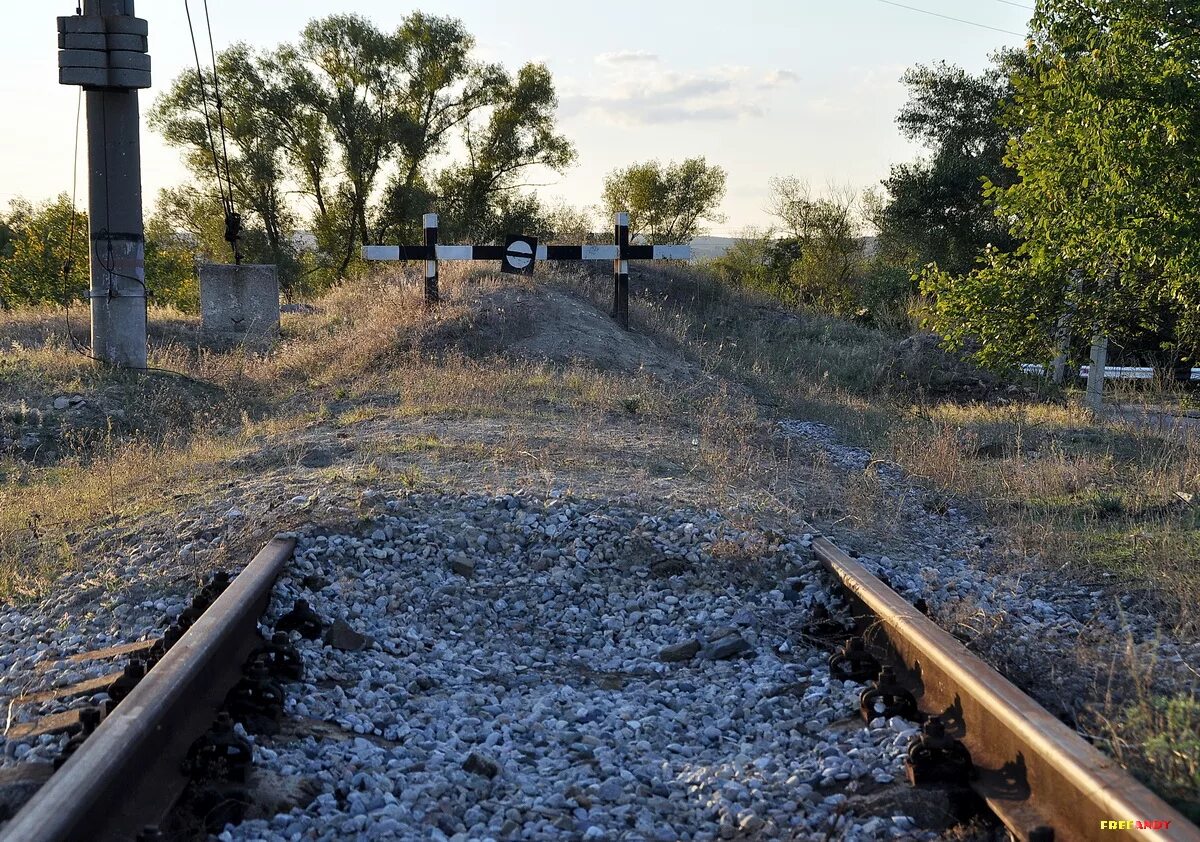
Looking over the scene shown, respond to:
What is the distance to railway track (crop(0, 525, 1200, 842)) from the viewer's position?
3.03 m

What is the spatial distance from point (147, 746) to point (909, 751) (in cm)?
259

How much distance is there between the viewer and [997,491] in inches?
343

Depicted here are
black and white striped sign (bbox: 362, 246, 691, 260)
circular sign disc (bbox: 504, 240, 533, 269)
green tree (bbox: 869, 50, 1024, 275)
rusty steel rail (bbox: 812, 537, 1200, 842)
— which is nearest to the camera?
rusty steel rail (bbox: 812, 537, 1200, 842)

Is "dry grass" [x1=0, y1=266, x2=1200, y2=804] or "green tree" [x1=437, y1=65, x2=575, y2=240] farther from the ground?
"green tree" [x1=437, y1=65, x2=575, y2=240]

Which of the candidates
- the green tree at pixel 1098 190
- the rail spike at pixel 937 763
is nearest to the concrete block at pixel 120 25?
the green tree at pixel 1098 190

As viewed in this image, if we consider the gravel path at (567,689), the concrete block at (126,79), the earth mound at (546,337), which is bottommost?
the gravel path at (567,689)

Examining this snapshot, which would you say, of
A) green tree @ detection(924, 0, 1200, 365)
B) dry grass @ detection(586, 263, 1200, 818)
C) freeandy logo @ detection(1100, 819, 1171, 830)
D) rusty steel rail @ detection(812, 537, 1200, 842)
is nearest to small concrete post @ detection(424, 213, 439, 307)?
dry grass @ detection(586, 263, 1200, 818)

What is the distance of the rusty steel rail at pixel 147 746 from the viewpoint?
302 centimetres

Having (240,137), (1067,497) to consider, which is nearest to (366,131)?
(240,137)

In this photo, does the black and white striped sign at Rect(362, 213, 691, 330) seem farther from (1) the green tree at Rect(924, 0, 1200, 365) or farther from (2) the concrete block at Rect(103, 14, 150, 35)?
(1) the green tree at Rect(924, 0, 1200, 365)

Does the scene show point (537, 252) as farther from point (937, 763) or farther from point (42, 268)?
point (42, 268)

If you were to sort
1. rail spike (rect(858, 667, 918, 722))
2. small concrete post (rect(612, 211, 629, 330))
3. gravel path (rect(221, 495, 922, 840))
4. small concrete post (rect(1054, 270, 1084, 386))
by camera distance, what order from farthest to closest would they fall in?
small concrete post (rect(612, 211, 629, 330)) → small concrete post (rect(1054, 270, 1084, 386)) → rail spike (rect(858, 667, 918, 722)) → gravel path (rect(221, 495, 922, 840))

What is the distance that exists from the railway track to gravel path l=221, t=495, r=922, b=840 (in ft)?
0.71

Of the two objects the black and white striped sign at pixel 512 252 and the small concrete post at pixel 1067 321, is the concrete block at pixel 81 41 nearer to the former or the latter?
the black and white striped sign at pixel 512 252
